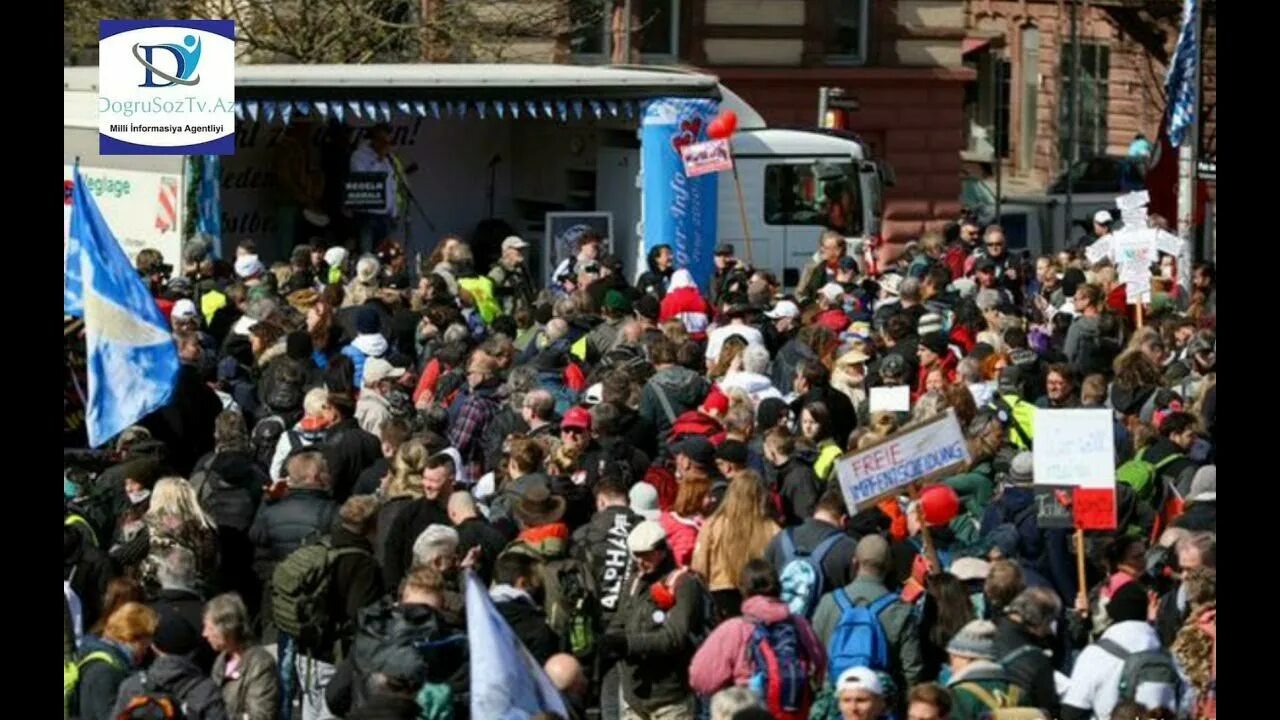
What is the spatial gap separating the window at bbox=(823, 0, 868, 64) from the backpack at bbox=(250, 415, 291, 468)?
28.7 meters

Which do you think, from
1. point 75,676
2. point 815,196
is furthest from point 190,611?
point 815,196

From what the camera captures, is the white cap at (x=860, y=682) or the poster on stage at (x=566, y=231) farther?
the poster on stage at (x=566, y=231)

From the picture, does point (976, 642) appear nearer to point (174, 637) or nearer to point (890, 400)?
point (174, 637)

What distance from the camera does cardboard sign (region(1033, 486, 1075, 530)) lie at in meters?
14.0

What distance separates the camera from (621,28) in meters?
42.0

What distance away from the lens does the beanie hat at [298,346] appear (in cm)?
1864

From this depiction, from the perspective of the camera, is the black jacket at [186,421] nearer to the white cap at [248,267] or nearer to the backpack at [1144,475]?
the backpack at [1144,475]

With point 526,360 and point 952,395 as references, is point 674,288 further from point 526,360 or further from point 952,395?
point 952,395

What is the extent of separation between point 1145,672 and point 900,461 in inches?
90.6

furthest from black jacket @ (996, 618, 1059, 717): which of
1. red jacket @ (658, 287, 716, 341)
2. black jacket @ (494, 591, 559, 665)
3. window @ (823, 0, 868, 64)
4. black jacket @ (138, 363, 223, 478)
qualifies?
window @ (823, 0, 868, 64)

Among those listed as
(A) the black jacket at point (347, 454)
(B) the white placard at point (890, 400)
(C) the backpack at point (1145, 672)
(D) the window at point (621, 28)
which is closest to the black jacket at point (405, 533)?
(A) the black jacket at point (347, 454)

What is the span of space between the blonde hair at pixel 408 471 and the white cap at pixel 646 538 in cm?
170
